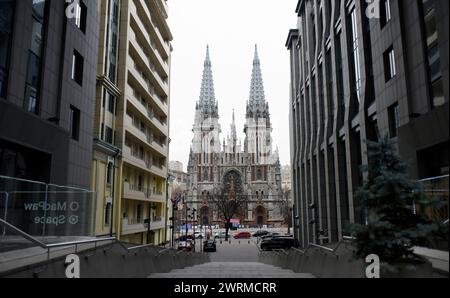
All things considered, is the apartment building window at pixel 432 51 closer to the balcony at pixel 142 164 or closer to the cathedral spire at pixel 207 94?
the balcony at pixel 142 164

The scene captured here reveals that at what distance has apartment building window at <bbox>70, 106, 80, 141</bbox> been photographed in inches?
795

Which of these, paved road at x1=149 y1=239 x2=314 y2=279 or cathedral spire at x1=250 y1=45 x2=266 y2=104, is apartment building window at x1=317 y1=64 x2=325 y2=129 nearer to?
paved road at x1=149 y1=239 x2=314 y2=279

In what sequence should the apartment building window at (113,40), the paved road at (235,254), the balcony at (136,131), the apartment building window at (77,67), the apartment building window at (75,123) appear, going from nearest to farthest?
the apartment building window at (75,123) < the apartment building window at (77,67) < the apartment building window at (113,40) < the balcony at (136,131) < the paved road at (235,254)

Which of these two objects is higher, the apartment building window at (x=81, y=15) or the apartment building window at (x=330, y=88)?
the apartment building window at (x=81, y=15)

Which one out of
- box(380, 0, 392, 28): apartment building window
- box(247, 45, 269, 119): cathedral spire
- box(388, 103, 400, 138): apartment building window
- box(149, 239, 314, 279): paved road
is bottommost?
box(149, 239, 314, 279): paved road

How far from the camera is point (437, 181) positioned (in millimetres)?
7793

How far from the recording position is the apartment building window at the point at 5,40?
1413 centimetres

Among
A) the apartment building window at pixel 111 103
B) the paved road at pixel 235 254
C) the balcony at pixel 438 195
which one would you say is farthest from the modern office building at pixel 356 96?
the apartment building window at pixel 111 103

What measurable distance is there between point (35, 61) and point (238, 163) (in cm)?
11393

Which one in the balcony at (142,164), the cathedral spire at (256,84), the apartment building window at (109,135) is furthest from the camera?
the cathedral spire at (256,84)

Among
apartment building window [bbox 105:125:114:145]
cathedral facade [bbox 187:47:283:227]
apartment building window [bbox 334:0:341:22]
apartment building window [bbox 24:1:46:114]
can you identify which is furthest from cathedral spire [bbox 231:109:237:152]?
apartment building window [bbox 24:1:46:114]
